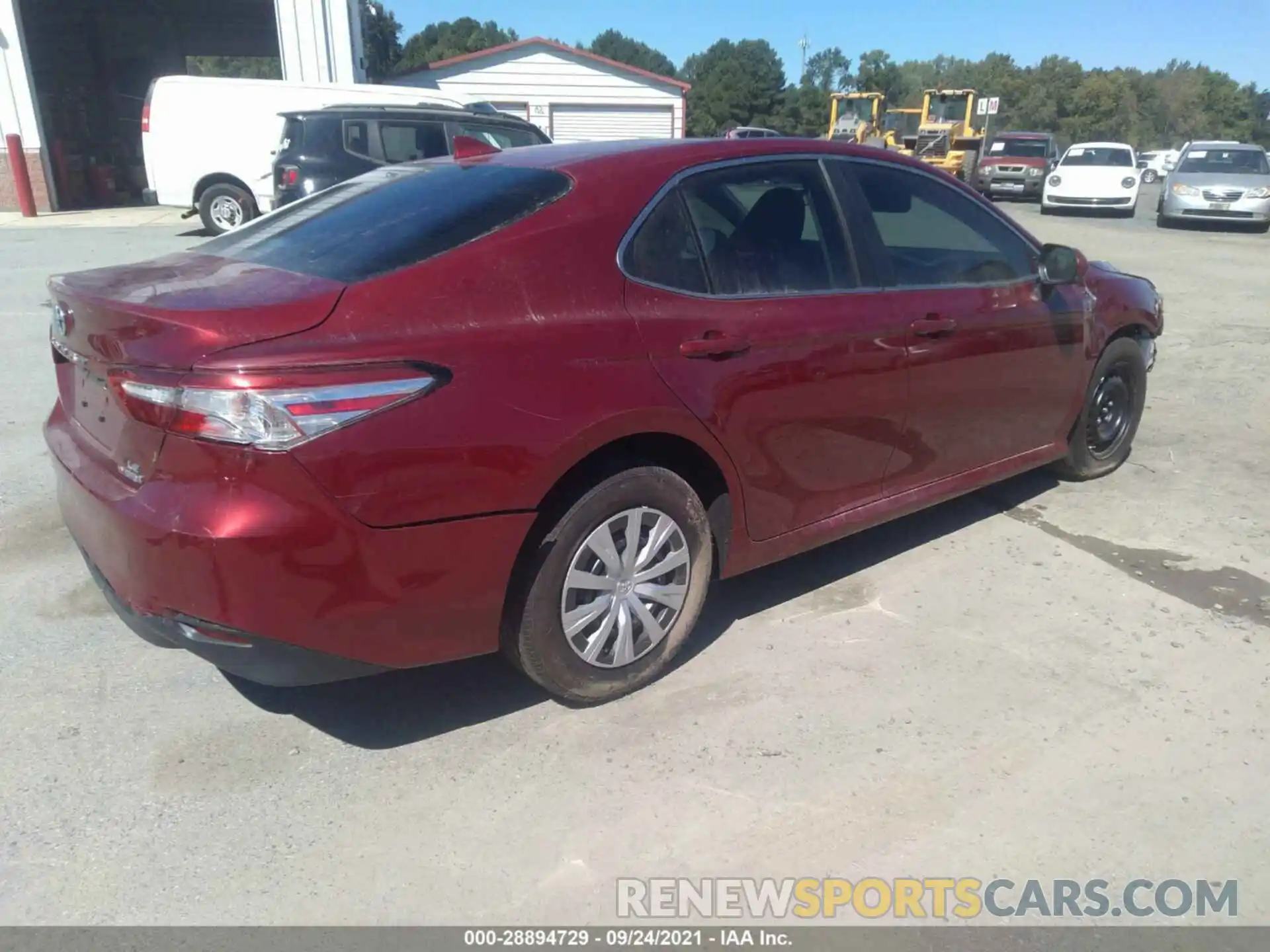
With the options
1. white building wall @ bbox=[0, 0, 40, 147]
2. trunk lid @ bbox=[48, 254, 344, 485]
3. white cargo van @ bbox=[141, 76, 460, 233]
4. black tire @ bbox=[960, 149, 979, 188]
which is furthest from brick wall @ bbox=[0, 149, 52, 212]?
black tire @ bbox=[960, 149, 979, 188]

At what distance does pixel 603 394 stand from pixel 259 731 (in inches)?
57.9

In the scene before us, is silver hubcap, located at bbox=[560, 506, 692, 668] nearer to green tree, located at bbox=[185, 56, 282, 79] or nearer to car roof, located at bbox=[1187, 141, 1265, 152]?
car roof, located at bbox=[1187, 141, 1265, 152]

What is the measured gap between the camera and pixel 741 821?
2719 mm

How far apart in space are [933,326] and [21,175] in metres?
21.0

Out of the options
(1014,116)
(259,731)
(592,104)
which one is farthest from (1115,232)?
(1014,116)

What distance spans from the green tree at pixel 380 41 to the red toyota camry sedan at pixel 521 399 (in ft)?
101

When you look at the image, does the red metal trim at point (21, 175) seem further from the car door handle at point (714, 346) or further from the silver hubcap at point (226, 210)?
the car door handle at point (714, 346)

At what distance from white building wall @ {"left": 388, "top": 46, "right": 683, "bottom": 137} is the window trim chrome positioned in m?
27.5

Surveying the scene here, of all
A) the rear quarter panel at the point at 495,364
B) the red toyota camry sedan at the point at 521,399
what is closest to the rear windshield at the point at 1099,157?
the red toyota camry sedan at the point at 521,399

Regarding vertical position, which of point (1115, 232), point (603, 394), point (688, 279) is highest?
point (688, 279)

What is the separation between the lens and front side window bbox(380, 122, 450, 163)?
12656 mm

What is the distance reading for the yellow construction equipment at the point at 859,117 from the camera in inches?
1314

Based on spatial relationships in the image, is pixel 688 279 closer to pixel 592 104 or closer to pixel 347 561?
pixel 347 561

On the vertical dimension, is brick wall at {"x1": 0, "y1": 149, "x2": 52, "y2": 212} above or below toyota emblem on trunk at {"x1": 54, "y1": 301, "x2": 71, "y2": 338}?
below
